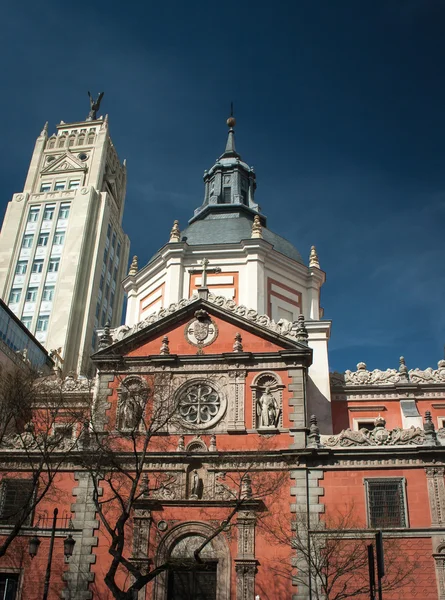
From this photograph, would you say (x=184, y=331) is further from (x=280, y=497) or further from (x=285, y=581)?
(x=285, y=581)

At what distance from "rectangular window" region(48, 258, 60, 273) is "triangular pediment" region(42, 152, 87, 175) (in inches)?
478

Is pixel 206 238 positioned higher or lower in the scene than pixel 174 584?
higher

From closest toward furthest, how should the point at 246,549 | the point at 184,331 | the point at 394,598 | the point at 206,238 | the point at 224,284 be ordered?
the point at 394,598
the point at 246,549
the point at 184,331
the point at 224,284
the point at 206,238

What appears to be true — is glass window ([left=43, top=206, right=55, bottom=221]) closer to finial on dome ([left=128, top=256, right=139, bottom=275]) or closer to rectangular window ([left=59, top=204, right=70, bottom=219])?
rectangular window ([left=59, top=204, right=70, bottom=219])

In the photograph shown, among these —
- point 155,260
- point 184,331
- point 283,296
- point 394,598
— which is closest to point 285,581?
point 394,598

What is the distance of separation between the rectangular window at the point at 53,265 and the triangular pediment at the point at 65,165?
39.8ft

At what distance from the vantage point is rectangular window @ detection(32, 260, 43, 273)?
65.2 m

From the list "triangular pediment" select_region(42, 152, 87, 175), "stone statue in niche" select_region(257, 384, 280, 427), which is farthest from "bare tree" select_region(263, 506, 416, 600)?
"triangular pediment" select_region(42, 152, 87, 175)

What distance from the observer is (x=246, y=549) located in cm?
2583

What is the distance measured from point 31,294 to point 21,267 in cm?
373

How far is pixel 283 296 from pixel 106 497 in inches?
679

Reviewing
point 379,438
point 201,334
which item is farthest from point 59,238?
point 379,438

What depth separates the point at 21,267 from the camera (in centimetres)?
6600

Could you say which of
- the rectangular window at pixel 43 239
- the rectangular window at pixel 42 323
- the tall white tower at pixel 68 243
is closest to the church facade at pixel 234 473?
the tall white tower at pixel 68 243
